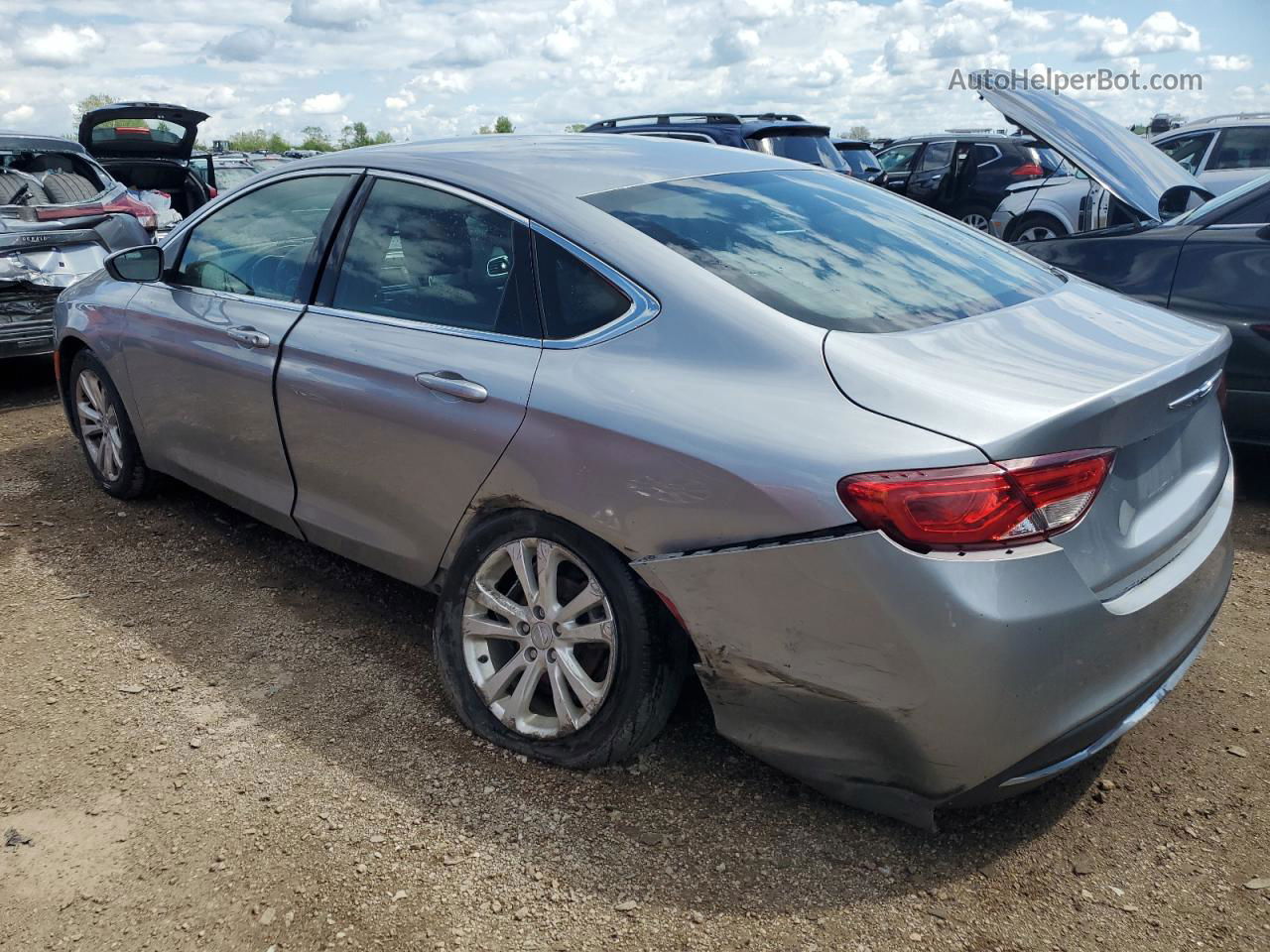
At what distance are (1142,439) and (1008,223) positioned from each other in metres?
9.57

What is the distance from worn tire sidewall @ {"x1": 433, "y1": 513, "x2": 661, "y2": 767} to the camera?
98.2 inches

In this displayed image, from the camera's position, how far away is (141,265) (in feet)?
13.3

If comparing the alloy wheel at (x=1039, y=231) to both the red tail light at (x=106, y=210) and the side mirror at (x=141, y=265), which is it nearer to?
the red tail light at (x=106, y=210)

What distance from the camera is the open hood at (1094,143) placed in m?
4.66

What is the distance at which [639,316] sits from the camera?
2559 mm

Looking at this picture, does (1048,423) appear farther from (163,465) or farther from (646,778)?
(163,465)

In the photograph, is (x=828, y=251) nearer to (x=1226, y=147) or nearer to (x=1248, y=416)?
(x=1248, y=416)

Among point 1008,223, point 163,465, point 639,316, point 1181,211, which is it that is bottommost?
point 1008,223

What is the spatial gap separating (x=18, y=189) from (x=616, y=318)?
5928mm

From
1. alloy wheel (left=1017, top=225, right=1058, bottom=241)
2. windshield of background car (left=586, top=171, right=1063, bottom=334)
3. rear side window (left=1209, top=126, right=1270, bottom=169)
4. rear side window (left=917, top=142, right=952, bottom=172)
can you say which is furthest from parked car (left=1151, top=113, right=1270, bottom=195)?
windshield of background car (left=586, top=171, right=1063, bottom=334)

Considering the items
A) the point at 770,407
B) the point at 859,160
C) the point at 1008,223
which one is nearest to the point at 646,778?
the point at 770,407

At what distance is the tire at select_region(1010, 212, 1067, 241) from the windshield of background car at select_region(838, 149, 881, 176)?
9.95ft

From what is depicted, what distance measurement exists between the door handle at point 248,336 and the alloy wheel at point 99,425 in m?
1.23

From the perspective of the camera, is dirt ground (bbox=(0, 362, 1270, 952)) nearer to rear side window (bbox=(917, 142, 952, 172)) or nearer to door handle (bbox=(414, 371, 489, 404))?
door handle (bbox=(414, 371, 489, 404))
